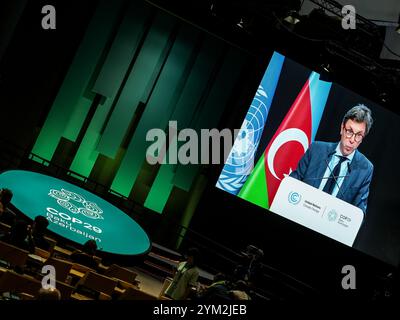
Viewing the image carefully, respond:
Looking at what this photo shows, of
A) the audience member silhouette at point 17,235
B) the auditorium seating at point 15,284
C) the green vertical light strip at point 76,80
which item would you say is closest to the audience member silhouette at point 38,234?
the audience member silhouette at point 17,235

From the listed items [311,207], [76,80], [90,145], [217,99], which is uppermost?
[217,99]

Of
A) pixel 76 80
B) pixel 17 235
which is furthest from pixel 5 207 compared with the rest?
pixel 76 80

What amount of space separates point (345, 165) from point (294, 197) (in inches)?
48.7

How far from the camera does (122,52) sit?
12820 mm

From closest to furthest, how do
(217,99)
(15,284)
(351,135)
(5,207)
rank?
1. (15,284)
2. (5,207)
3. (351,135)
4. (217,99)

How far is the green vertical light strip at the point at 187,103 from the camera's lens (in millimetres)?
13180

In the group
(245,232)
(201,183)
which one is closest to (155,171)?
(201,183)

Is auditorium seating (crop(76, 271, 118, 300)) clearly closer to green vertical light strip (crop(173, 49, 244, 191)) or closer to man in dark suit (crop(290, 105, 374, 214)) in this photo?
man in dark suit (crop(290, 105, 374, 214))

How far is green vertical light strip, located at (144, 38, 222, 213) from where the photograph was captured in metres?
13.2

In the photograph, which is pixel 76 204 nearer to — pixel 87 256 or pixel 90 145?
pixel 87 256

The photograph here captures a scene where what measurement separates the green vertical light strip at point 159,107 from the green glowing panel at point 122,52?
791mm

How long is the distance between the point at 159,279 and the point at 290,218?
2565 mm
